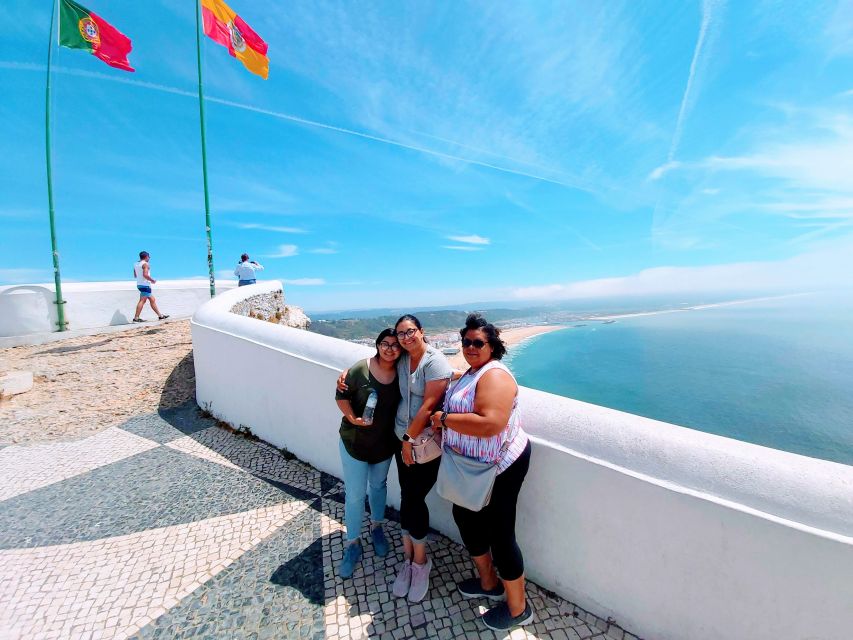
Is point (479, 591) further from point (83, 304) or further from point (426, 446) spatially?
point (83, 304)

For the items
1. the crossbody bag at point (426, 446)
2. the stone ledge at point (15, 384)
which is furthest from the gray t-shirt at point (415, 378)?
the stone ledge at point (15, 384)

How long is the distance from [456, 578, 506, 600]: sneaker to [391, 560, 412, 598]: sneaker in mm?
357

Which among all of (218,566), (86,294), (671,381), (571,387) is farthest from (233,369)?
(671,381)

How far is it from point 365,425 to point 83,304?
1211 centimetres

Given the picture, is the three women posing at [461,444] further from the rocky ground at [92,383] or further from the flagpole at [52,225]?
the flagpole at [52,225]

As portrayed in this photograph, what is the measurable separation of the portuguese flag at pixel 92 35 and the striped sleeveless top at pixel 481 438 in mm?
13427

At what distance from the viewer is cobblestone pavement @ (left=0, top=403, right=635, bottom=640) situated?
2.09 meters

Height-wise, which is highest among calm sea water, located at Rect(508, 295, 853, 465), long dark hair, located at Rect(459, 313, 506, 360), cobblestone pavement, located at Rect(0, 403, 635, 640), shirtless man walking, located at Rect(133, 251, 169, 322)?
shirtless man walking, located at Rect(133, 251, 169, 322)

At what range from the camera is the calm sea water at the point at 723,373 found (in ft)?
135

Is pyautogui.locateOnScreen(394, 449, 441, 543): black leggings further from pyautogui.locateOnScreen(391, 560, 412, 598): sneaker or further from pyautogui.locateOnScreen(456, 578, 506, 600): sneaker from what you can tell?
pyautogui.locateOnScreen(456, 578, 506, 600): sneaker

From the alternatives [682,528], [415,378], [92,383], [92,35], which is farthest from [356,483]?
[92,35]

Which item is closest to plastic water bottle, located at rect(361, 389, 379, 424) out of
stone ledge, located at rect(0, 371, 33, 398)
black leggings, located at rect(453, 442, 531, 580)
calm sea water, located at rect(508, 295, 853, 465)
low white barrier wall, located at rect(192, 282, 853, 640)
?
black leggings, located at rect(453, 442, 531, 580)

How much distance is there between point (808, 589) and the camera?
4.99 ft

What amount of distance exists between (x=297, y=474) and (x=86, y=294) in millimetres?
10907
